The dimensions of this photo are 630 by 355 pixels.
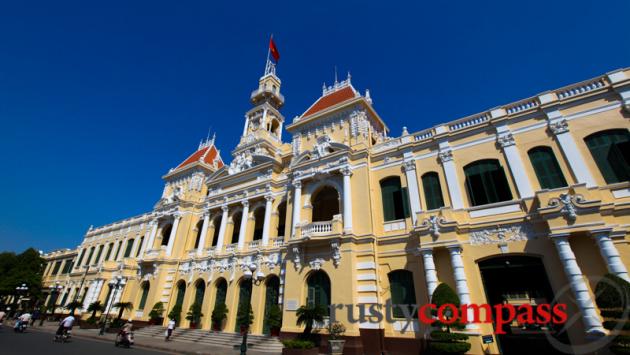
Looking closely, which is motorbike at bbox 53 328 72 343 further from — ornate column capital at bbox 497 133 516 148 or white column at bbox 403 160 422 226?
ornate column capital at bbox 497 133 516 148

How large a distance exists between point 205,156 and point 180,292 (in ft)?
49.9

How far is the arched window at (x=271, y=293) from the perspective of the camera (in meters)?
19.1

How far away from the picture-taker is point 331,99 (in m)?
24.5

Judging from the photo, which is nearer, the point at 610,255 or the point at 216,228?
the point at 610,255

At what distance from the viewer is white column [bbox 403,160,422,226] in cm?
1611

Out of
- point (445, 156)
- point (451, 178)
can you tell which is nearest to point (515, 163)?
point (451, 178)

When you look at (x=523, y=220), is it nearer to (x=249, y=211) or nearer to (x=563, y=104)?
(x=563, y=104)

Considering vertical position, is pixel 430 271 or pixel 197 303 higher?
pixel 430 271

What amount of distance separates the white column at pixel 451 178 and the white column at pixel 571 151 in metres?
4.65

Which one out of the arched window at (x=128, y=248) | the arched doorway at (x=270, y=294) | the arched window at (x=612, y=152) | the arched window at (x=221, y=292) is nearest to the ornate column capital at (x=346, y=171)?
the arched doorway at (x=270, y=294)

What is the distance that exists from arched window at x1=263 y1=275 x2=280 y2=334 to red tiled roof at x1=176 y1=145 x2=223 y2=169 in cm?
1832

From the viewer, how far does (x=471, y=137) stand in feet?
53.3

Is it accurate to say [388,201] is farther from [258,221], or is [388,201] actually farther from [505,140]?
[258,221]

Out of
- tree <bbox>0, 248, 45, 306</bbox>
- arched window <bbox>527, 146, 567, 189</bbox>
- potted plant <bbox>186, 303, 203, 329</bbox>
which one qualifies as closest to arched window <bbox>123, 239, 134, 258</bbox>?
potted plant <bbox>186, 303, 203, 329</bbox>
